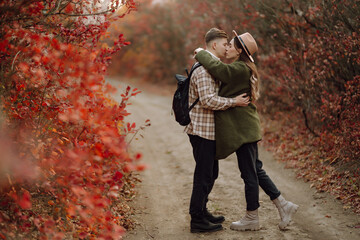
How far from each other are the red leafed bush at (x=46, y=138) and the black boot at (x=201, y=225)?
1.06 metres

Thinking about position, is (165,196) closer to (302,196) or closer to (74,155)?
(302,196)

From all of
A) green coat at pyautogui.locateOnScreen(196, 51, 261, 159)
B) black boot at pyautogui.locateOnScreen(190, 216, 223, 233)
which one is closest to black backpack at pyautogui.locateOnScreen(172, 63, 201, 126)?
green coat at pyautogui.locateOnScreen(196, 51, 261, 159)

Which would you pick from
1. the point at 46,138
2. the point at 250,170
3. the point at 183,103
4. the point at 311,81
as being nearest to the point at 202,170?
the point at 250,170

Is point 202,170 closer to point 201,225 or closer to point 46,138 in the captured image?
point 201,225

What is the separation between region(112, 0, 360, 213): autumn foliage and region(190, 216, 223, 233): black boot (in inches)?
79.3

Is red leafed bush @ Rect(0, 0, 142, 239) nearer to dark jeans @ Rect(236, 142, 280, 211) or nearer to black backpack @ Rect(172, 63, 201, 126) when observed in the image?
black backpack @ Rect(172, 63, 201, 126)

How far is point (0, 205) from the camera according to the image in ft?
10.9

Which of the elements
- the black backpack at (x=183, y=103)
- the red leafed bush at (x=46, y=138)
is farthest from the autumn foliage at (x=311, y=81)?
the red leafed bush at (x=46, y=138)

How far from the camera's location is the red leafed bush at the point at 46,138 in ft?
10.2

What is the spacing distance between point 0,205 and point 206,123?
222 centimetres

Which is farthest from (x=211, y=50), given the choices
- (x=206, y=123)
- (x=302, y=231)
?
A: (x=302, y=231)

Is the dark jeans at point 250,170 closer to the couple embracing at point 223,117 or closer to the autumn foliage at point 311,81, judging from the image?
the couple embracing at point 223,117

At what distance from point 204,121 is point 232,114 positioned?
0.33 m

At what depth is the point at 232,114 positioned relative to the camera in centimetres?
413
